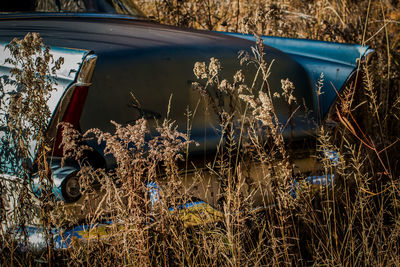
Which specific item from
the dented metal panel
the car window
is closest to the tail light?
the dented metal panel

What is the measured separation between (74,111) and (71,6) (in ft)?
5.29

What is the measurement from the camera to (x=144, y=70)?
209 cm

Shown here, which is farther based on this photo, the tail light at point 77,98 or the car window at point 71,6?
the car window at point 71,6

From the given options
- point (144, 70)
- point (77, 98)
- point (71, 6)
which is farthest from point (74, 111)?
point (71, 6)

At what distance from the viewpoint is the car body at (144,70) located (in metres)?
1.82

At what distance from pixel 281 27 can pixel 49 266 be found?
147 inches

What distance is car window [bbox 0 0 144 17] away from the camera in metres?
3.00

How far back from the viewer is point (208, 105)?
88.0 inches

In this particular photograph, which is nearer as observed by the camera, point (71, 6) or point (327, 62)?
point (327, 62)

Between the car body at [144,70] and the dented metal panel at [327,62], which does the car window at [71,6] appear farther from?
the dented metal panel at [327,62]

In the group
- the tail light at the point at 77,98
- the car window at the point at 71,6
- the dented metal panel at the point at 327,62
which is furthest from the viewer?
the car window at the point at 71,6

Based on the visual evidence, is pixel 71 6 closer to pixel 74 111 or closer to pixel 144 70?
pixel 144 70

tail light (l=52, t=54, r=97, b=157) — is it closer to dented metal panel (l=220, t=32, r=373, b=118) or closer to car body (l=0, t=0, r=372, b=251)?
car body (l=0, t=0, r=372, b=251)

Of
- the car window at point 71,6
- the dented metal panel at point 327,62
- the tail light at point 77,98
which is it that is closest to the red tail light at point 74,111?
the tail light at point 77,98
